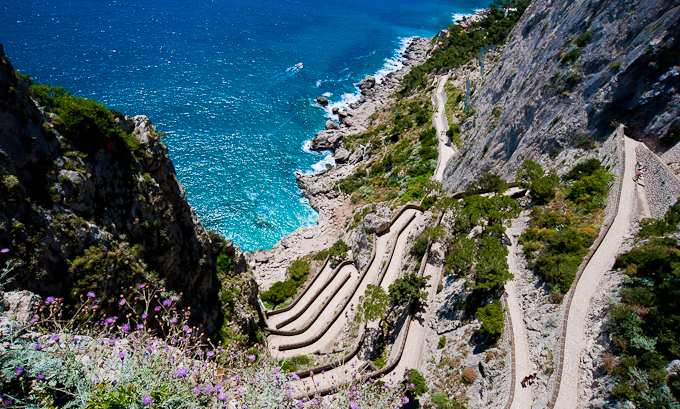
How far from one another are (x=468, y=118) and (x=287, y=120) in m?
47.7

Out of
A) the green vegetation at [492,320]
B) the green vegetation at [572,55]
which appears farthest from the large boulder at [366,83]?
the green vegetation at [492,320]

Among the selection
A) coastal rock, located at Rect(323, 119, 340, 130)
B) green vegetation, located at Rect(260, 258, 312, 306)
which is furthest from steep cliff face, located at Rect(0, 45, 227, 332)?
coastal rock, located at Rect(323, 119, 340, 130)

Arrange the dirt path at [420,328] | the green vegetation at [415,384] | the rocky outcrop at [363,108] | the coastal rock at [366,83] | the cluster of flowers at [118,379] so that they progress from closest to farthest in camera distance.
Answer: the cluster of flowers at [118,379]
the green vegetation at [415,384]
the dirt path at [420,328]
the rocky outcrop at [363,108]
the coastal rock at [366,83]

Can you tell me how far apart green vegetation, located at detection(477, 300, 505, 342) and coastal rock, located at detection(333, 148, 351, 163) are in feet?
201

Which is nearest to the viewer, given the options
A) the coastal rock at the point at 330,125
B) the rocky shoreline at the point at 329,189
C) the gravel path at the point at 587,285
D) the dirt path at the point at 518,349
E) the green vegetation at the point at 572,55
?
the gravel path at the point at 587,285

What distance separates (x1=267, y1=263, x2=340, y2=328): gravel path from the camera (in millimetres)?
45156

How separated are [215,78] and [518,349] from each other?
343 ft

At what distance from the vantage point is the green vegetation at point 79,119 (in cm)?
2320

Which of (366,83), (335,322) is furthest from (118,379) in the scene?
(366,83)

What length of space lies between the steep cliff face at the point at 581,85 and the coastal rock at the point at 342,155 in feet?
97.9

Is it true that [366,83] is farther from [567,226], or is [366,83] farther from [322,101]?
[567,226]

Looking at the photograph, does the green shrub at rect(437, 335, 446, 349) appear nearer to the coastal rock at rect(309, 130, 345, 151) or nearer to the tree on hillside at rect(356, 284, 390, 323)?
the tree on hillside at rect(356, 284, 390, 323)

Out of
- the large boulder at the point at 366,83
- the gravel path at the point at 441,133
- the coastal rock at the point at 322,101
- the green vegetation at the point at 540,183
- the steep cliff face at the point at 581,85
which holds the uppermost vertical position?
the large boulder at the point at 366,83

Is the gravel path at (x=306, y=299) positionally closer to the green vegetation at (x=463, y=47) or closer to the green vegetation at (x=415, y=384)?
the green vegetation at (x=415, y=384)
